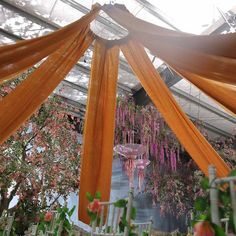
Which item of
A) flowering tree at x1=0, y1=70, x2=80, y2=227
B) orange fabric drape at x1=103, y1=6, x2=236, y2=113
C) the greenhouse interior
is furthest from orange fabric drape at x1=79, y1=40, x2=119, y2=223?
flowering tree at x1=0, y1=70, x2=80, y2=227

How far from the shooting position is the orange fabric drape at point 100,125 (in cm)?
287

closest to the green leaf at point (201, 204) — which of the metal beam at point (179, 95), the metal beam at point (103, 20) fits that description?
the metal beam at point (103, 20)

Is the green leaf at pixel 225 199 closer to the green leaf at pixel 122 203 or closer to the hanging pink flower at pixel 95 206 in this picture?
the green leaf at pixel 122 203

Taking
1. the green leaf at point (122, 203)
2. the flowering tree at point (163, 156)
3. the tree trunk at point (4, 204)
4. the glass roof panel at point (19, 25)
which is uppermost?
the glass roof panel at point (19, 25)

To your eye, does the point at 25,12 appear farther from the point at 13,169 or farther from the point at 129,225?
the point at 129,225

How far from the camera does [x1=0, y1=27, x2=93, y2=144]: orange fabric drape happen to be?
2.31 meters

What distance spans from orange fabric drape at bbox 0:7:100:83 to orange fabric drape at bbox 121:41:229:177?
60cm

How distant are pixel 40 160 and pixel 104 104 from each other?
123 centimetres

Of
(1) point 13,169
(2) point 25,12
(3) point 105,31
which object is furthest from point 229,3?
(1) point 13,169

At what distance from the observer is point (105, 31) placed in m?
4.38

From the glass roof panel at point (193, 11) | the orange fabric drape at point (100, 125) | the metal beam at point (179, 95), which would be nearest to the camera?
the orange fabric drape at point (100, 125)

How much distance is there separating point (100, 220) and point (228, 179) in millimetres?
1055

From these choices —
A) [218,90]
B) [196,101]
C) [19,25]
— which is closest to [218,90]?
[218,90]

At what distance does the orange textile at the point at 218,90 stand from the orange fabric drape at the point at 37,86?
861mm
